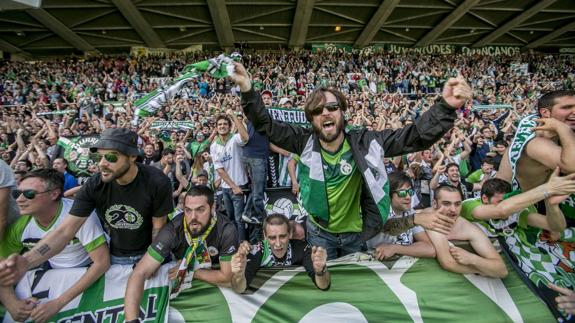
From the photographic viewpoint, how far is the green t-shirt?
2.54 m

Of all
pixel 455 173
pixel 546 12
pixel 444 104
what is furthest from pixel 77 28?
pixel 546 12

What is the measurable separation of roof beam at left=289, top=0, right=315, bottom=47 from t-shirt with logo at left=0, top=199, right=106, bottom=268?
74.6ft

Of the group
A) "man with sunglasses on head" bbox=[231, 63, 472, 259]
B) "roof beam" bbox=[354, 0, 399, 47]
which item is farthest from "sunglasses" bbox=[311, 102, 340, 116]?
"roof beam" bbox=[354, 0, 399, 47]

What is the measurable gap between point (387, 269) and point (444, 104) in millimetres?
1263

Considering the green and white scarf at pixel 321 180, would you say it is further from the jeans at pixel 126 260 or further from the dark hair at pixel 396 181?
the jeans at pixel 126 260

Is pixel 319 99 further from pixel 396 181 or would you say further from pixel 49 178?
pixel 49 178

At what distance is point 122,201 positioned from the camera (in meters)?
2.87

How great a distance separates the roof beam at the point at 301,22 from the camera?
2344 cm

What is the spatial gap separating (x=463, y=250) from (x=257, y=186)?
10.9ft

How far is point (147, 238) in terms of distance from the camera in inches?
117

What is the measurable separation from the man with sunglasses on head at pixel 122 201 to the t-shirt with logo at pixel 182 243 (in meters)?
0.17

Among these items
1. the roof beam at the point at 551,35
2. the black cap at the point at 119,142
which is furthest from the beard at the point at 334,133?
the roof beam at the point at 551,35

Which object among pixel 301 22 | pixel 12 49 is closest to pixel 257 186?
pixel 301 22

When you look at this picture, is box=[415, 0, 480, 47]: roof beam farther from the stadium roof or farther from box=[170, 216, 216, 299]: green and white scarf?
box=[170, 216, 216, 299]: green and white scarf
